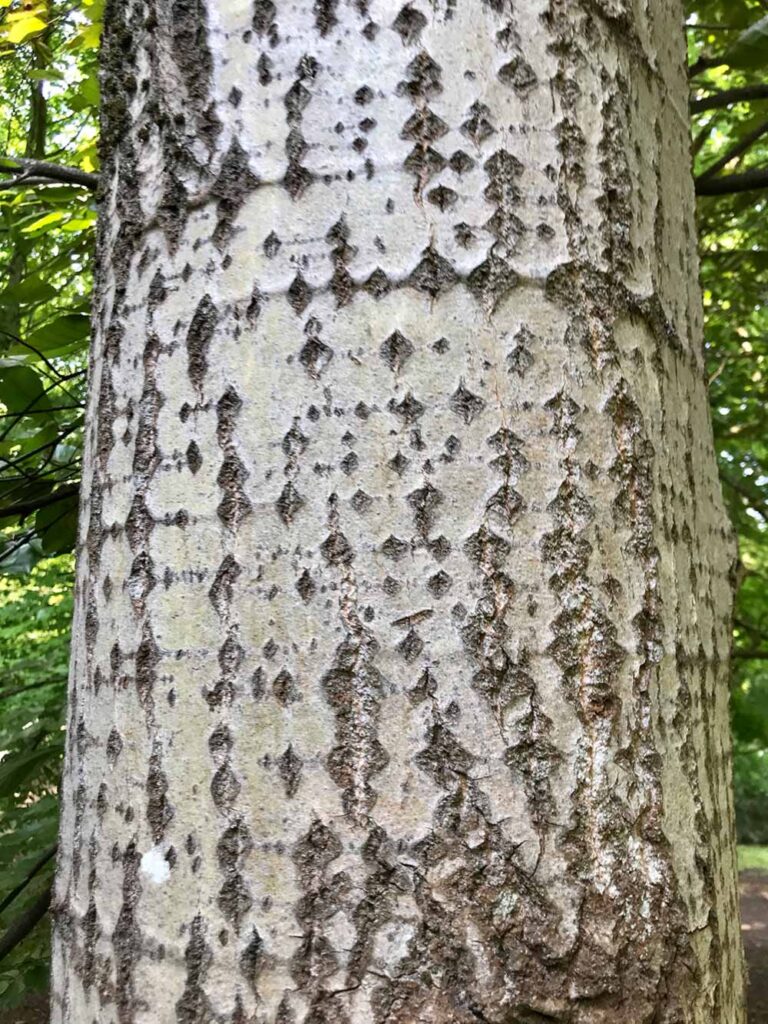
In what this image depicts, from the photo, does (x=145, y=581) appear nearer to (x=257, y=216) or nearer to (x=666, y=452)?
(x=257, y=216)

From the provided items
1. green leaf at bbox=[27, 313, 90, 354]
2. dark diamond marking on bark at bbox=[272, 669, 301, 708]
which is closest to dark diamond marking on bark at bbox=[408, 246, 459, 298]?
dark diamond marking on bark at bbox=[272, 669, 301, 708]

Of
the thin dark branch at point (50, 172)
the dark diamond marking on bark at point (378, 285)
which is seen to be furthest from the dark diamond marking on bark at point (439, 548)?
the thin dark branch at point (50, 172)

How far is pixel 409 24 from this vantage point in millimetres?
756

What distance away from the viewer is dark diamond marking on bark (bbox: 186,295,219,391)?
0.74m

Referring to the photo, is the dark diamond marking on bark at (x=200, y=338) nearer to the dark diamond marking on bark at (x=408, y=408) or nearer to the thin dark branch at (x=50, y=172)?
the dark diamond marking on bark at (x=408, y=408)

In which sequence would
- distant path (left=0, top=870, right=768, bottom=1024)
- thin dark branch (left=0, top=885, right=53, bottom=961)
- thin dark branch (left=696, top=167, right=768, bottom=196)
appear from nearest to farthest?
1. thin dark branch (left=0, top=885, right=53, bottom=961)
2. thin dark branch (left=696, top=167, right=768, bottom=196)
3. distant path (left=0, top=870, right=768, bottom=1024)

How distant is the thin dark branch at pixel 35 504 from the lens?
1725 mm

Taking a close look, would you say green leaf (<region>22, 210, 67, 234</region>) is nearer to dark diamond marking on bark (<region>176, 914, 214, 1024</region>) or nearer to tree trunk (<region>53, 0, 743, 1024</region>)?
tree trunk (<region>53, 0, 743, 1024</region>)

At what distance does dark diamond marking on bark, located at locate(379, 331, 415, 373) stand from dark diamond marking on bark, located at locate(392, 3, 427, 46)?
275 millimetres

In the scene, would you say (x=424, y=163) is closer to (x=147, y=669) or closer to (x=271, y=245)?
(x=271, y=245)

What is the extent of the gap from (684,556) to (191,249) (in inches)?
21.1

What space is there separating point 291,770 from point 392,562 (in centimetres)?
18

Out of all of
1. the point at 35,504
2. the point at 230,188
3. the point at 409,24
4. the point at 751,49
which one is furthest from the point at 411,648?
the point at 751,49

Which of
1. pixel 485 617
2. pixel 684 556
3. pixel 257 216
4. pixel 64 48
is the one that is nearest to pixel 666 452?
pixel 684 556
